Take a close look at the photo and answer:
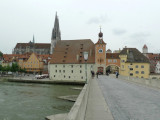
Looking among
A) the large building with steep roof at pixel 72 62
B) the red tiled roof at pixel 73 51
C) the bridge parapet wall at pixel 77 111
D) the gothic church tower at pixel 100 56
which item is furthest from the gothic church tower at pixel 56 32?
the bridge parapet wall at pixel 77 111

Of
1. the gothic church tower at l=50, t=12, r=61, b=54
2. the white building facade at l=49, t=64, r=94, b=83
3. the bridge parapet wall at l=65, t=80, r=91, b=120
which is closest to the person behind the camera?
the bridge parapet wall at l=65, t=80, r=91, b=120

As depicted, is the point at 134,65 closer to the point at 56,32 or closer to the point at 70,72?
the point at 70,72

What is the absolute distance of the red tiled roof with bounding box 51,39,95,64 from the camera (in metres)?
Answer: 71.6

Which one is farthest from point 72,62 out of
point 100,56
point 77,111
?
point 77,111

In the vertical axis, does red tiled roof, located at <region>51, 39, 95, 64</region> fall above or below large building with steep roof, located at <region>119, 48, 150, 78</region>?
above

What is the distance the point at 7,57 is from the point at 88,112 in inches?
5197

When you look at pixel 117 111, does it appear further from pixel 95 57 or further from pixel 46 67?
pixel 46 67

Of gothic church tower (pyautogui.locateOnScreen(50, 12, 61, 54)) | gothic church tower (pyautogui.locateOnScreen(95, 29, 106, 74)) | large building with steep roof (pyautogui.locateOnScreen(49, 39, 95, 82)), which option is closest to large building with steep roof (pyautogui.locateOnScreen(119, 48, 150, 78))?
gothic church tower (pyautogui.locateOnScreen(95, 29, 106, 74))

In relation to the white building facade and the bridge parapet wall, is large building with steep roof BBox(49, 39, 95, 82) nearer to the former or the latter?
the white building facade

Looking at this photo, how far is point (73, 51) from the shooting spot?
244 ft

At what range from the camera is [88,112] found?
797cm

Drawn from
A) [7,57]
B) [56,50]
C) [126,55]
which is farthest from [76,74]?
[7,57]

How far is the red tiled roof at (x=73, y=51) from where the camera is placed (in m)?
71.6

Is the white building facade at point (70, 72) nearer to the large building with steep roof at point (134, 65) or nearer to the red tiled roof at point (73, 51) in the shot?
the red tiled roof at point (73, 51)
